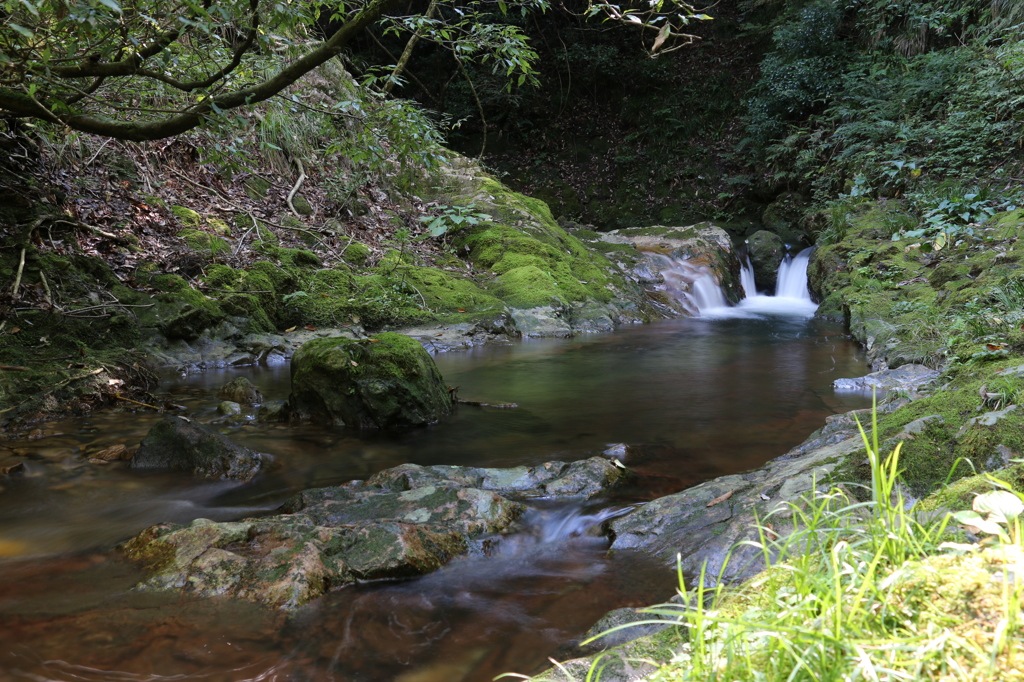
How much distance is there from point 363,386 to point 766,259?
12149 mm

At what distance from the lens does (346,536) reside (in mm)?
2777

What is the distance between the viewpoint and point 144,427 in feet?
15.5

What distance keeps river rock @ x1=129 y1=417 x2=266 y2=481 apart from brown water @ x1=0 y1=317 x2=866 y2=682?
0.45 feet

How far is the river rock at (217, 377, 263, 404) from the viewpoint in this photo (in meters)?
5.55

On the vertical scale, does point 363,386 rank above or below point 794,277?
below

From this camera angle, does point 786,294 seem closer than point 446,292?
No

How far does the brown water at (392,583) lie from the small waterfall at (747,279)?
24.7 feet

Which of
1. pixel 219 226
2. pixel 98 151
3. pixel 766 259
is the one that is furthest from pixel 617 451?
pixel 766 259

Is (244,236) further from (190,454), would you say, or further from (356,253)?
(190,454)

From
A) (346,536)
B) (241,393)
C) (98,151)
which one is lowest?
(346,536)

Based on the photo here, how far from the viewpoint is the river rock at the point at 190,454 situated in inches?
153

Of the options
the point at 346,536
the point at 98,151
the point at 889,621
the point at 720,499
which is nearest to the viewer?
the point at 889,621

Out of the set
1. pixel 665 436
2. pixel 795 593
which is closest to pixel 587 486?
pixel 665 436

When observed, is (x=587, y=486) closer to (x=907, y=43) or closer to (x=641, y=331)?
(x=641, y=331)
